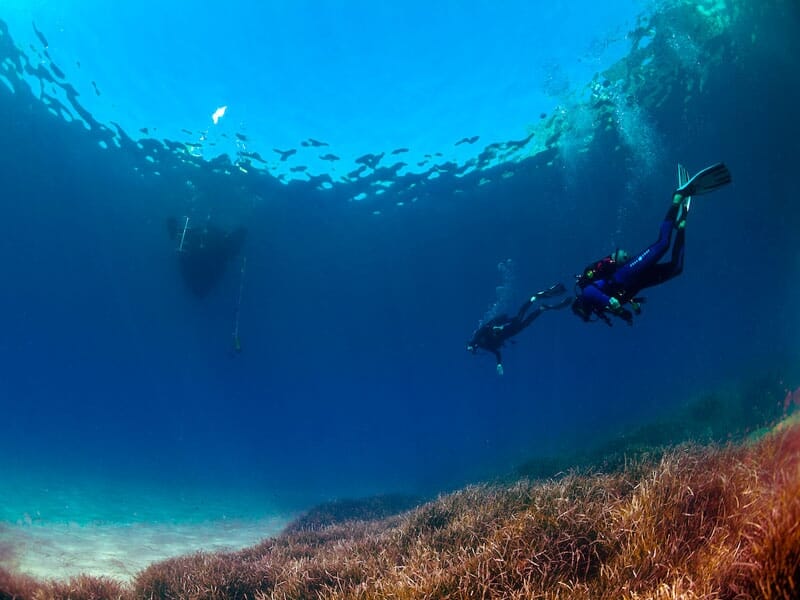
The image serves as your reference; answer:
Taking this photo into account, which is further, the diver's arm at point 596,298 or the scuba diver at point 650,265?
the diver's arm at point 596,298

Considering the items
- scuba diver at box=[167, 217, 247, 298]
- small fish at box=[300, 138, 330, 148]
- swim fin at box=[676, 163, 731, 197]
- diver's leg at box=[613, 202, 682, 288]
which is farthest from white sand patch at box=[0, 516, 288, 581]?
small fish at box=[300, 138, 330, 148]

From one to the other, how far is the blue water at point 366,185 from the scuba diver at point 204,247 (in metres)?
1.04

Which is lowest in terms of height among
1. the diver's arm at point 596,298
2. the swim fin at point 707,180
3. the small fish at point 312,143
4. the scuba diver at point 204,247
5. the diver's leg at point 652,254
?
the diver's arm at point 596,298

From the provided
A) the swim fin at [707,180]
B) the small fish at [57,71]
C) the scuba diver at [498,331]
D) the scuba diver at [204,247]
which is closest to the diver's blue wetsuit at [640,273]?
the swim fin at [707,180]

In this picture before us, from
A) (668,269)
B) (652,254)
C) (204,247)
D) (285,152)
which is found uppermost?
(285,152)

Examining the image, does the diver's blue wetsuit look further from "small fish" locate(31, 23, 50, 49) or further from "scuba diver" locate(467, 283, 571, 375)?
"small fish" locate(31, 23, 50, 49)

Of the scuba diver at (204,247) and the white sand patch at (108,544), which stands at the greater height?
the scuba diver at (204,247)

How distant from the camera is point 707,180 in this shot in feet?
21.5

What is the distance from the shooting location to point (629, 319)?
6.68 metres

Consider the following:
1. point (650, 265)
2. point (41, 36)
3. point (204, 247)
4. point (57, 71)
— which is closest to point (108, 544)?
point (650, 265)

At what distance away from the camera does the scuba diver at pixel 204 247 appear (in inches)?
1091

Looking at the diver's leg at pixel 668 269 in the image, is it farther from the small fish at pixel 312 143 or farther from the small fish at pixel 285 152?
the small fish at pixel 285 152

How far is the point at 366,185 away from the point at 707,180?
22.0 meters

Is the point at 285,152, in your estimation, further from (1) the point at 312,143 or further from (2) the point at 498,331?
(2) the point at 498,331
